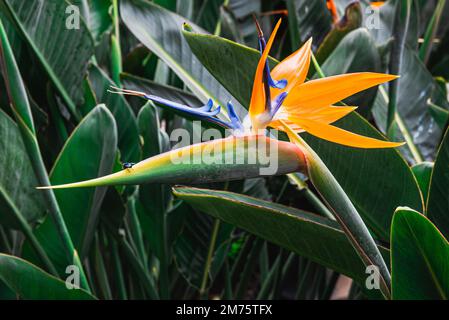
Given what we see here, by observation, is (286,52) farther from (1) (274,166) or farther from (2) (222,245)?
(1) (274,166)

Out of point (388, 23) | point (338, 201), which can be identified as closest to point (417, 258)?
point (338, 201)

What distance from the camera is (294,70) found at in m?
0.46

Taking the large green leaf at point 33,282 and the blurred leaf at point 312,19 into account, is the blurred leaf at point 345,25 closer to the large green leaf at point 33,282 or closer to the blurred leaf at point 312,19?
the blurred leaf at point 312,19

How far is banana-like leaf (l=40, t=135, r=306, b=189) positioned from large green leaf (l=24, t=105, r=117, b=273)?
39 cm

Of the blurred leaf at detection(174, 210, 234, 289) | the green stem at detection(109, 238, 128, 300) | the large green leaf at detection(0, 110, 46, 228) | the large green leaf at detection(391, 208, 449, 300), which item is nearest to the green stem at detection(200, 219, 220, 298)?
the blurred leaf at detection(174, 210, 234, 289)

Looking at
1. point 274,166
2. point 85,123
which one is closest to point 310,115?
point 274,166

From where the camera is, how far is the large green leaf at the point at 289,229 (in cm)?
59

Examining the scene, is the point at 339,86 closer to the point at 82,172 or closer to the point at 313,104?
the point at 313,104

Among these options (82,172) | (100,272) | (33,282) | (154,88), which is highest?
(154,88)

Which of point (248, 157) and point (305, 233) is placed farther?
point (305, 233)

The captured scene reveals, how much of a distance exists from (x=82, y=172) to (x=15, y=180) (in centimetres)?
11

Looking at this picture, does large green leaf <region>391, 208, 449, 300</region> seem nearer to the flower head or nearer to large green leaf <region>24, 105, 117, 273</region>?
the flower head

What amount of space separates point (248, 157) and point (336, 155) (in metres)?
0.31
